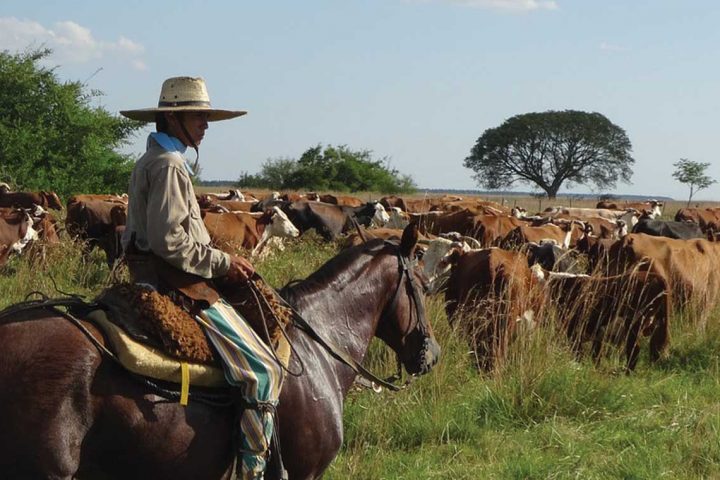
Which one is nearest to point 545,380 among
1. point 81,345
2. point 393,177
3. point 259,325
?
point 259,325

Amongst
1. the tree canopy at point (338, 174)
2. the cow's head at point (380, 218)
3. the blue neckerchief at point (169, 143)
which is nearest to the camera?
the blue neckerchief at point (169, 143)

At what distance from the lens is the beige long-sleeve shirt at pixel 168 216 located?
4109 millimetres

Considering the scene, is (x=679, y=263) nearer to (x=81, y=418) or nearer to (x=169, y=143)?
(x=169, y=143)

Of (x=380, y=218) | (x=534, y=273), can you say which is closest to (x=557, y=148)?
(x=380, y=218)

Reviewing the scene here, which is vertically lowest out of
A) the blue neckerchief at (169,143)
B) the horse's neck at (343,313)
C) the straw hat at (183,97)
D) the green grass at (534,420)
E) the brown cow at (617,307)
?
the green grass at (534,420)

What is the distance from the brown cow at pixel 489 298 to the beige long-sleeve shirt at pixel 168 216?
190 inches

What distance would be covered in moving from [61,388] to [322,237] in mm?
21230

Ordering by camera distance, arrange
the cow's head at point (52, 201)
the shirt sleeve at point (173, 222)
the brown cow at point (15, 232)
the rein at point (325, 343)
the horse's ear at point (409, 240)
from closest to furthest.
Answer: the shirt sleeve at point (173, 222), the rein at point (325, 343), the horse's ear at point (409, 240), the brown cow at point (15, 232), the cow's head at point (52, 201)

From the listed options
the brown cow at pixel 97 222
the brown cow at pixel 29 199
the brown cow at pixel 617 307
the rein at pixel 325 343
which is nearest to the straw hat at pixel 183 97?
the rein at pixel 325 343

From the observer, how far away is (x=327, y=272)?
513cm

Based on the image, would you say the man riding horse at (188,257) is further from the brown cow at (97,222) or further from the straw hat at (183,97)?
the brown cow at (97,222)

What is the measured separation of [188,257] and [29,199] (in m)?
21.6

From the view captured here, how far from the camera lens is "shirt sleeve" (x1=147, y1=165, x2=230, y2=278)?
13.5ft

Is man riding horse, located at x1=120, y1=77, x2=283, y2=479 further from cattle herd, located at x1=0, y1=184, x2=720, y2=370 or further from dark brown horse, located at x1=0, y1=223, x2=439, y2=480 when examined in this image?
cattle herd, located at x1=0, y1=184, x2=720, y2=370
